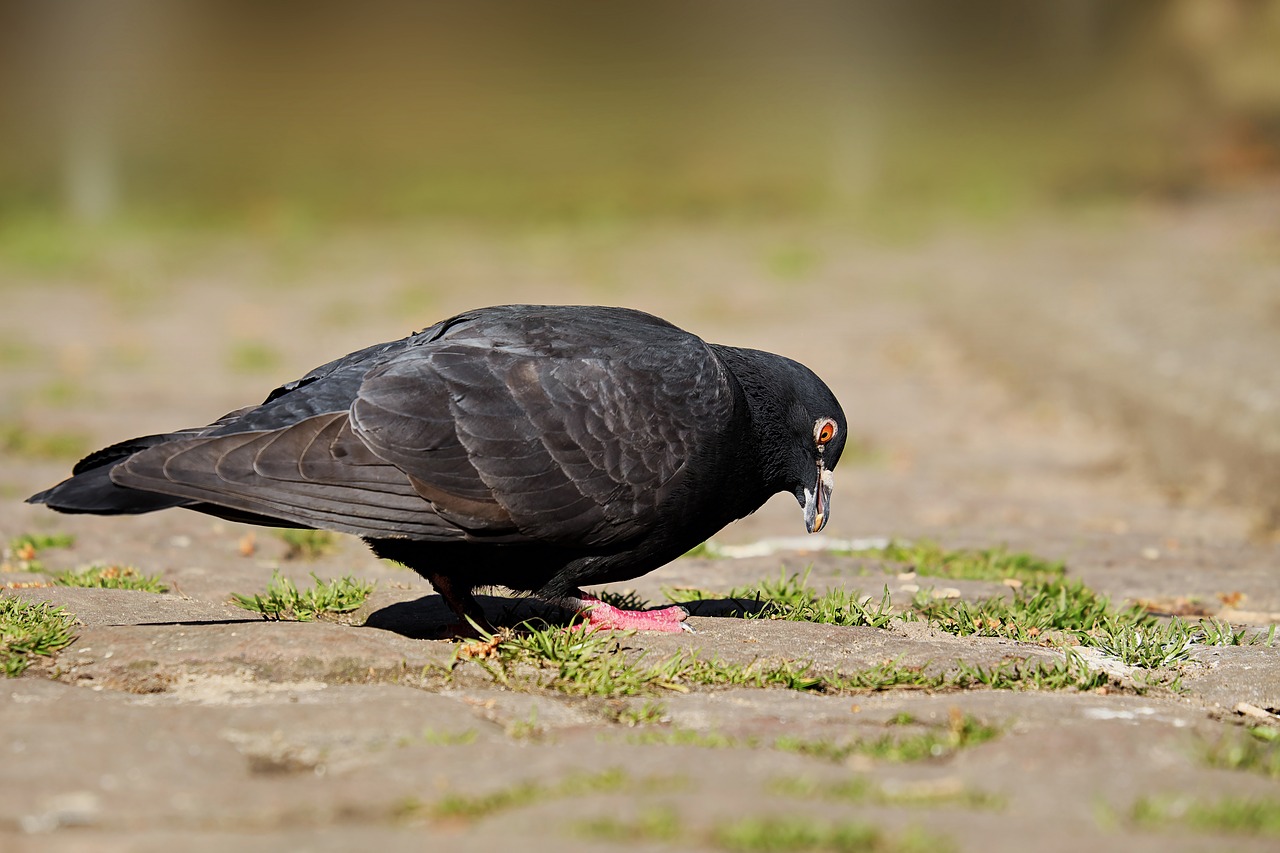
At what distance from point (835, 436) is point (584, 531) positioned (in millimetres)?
1156

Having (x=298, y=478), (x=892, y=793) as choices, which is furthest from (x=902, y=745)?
(x=298, y=478)

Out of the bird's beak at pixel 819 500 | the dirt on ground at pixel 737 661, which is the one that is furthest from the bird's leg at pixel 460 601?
the bird's beak at pixel 819 500

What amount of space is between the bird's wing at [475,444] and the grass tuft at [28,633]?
57 cm

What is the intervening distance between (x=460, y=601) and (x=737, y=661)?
1.01m

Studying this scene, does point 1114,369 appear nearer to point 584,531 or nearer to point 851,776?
point 584,531

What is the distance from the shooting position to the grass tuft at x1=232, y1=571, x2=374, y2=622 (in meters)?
5.15

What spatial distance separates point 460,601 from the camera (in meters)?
4.82

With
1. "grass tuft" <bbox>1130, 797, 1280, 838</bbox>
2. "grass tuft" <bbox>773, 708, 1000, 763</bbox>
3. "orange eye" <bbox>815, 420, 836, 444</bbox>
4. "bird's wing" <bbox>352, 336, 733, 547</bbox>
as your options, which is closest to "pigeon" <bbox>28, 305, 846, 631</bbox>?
"bird's wing" <bbox>352, 336, 733, 547</bbox>

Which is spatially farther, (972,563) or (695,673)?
(972,563)

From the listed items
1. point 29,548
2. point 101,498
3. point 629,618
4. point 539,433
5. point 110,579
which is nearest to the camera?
point 101,498

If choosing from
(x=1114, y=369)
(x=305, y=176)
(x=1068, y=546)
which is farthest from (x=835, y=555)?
(x=305, y=176)

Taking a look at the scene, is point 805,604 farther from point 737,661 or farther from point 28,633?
point 28,633

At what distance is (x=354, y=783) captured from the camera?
3.14 m

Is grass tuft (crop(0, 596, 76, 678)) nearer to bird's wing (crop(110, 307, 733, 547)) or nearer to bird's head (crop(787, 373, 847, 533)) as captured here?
bird's wing (crop(110, 307, 733, 547))
